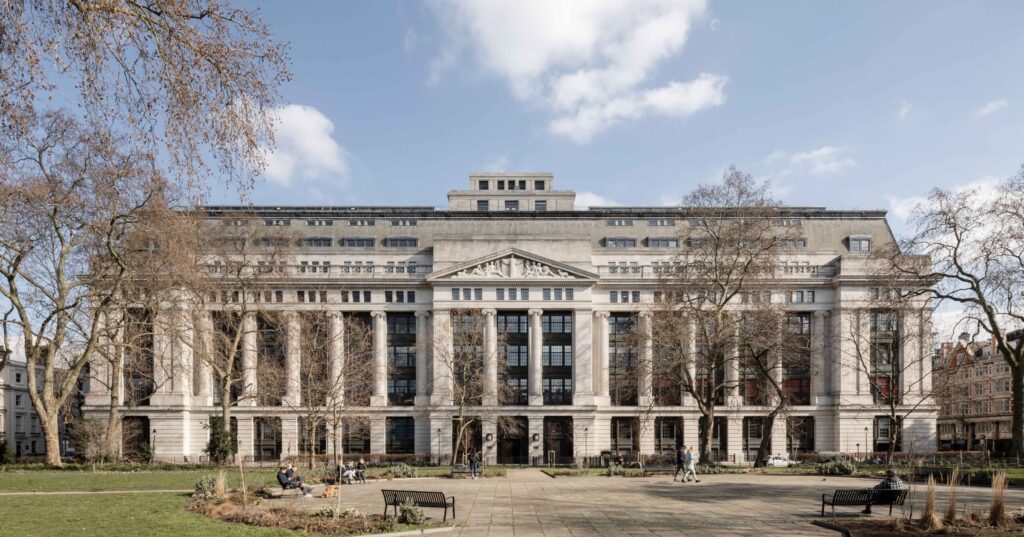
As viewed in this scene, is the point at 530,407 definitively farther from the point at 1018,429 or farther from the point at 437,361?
the point at 1018,429

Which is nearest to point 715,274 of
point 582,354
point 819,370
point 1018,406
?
point 1018,406

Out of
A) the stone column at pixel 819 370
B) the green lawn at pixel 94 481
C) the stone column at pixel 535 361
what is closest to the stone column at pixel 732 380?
the stone column at pixel 819 370

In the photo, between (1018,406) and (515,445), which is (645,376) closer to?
(515,445)

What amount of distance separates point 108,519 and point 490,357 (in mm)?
55093

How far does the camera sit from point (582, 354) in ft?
250

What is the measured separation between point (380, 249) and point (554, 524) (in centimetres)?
6387

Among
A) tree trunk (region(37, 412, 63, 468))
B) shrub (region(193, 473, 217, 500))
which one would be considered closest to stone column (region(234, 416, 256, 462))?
tree trunk (region(37, 412, 63, 468))

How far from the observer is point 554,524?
2231 cm

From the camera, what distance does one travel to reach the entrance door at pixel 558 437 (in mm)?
74981

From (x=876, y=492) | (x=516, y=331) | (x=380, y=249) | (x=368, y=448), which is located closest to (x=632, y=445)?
(x=516, y=331)

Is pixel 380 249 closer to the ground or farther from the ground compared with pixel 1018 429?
farther from the ground

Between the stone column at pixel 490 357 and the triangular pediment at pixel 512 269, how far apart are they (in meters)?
4.16

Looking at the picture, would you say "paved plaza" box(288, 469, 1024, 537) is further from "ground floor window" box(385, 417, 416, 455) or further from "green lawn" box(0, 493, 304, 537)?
"ground floor window" box(385, 417, 416, 455)

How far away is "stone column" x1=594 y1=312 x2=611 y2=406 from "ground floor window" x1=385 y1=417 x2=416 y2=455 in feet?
68.4
